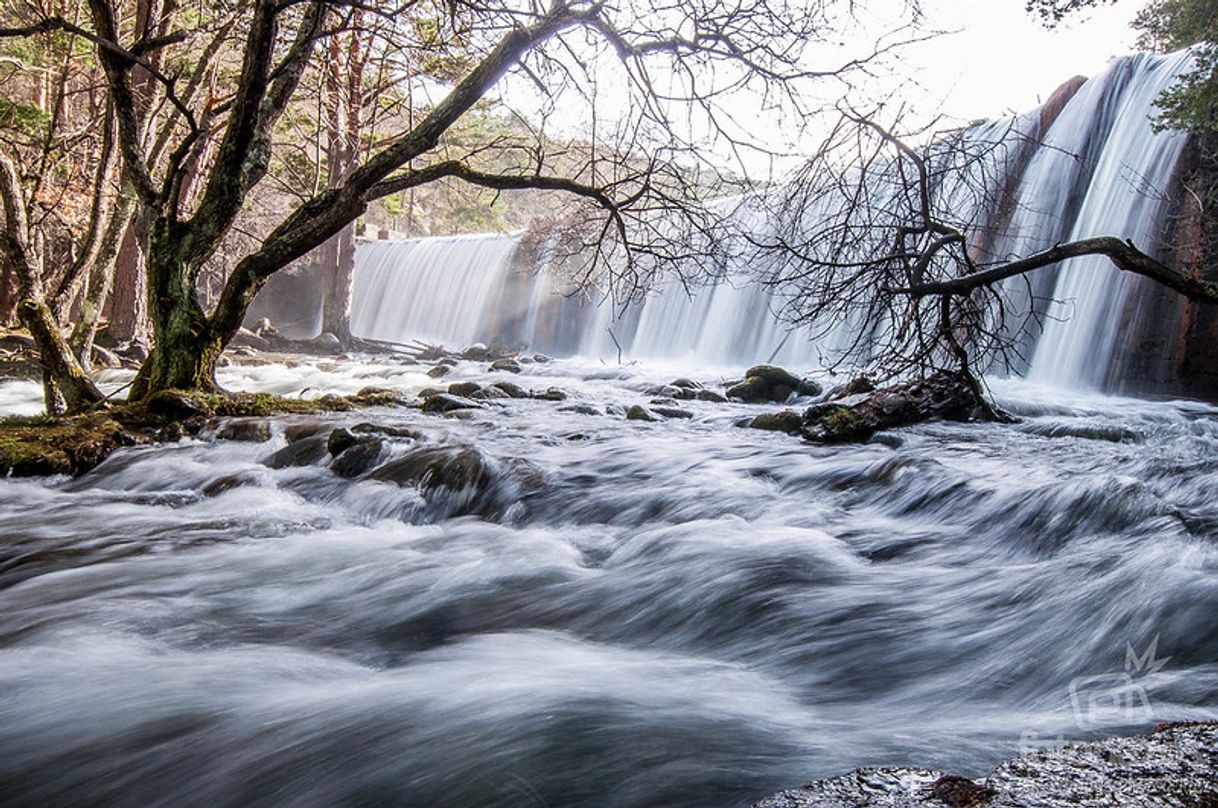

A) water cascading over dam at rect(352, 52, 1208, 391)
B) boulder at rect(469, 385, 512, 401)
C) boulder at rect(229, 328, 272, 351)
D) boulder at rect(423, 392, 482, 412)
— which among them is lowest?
boulder at rect(229, 328, 272, 351)

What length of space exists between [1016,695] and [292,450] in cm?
486

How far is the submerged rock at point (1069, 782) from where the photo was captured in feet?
4.30

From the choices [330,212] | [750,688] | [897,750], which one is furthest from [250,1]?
[897,750]

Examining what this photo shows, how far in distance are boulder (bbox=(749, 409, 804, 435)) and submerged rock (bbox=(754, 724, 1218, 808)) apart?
234 inches

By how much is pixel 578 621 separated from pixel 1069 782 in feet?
6.63

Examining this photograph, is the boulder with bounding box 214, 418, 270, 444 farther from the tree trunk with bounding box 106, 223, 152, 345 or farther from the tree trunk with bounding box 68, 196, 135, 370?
the tree trunk with bounding box 106, 223, 152, 345

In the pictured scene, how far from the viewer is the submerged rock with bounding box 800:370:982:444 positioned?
6637mm

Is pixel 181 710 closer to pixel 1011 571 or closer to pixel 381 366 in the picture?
pixel 1011 571

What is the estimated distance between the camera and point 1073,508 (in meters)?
4.17

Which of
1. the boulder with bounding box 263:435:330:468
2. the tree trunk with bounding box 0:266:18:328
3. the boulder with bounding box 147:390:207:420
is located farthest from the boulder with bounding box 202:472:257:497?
the tree trunk with bounding box 0:266:18:328

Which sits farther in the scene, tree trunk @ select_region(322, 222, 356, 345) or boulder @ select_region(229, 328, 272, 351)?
tree trunk @ select_region(322, 222, 356, 345)

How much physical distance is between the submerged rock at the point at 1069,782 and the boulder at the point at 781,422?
5946 millimetres

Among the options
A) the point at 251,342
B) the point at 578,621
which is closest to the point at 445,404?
the point at 578,621

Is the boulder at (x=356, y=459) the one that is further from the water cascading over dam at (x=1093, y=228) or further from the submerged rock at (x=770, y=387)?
the submerged rock at (x=770, y=387)
